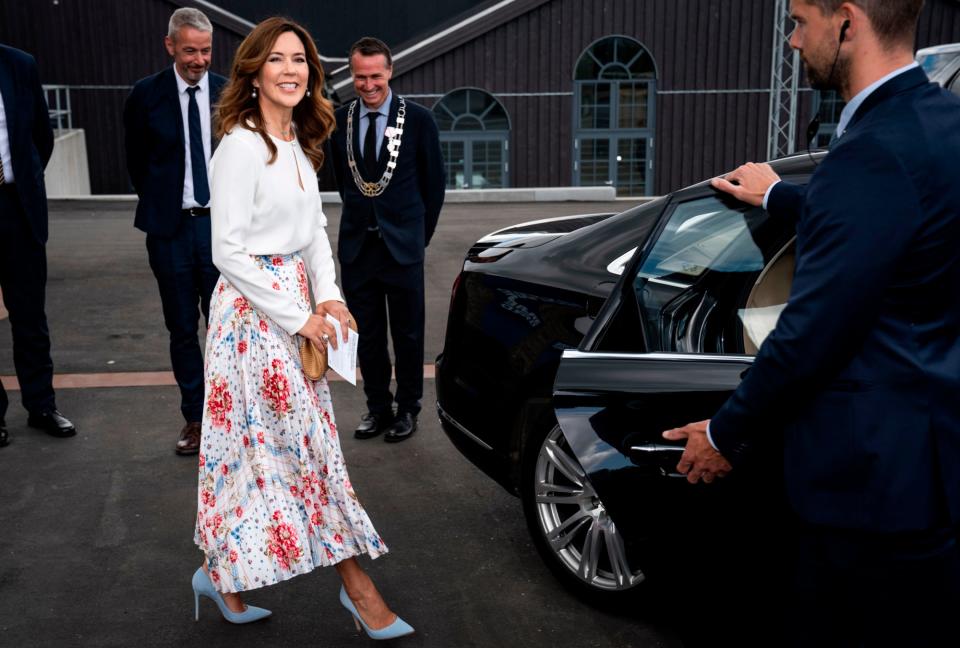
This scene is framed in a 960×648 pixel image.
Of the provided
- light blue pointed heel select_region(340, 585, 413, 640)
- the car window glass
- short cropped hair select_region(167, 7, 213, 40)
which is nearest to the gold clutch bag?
light blue pointed heel select_region(340, 585, 413, 640)

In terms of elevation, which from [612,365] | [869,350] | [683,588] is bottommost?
[683,588]

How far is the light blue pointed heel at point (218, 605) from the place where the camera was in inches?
140

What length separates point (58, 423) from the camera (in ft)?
18.5

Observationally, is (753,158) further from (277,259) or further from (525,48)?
(277,259)

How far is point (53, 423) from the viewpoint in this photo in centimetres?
566

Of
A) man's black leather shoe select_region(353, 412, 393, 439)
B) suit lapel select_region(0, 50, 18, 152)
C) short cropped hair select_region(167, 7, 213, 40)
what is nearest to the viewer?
short cropped hair select_region(167, 7, 213, 40)

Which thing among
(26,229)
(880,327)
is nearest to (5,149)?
(26,229)

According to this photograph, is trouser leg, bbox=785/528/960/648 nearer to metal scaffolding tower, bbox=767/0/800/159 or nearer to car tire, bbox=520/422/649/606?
car tire, bbox=520/422/649/606

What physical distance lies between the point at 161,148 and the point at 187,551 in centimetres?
208

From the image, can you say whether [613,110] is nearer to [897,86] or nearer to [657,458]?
[657,458]

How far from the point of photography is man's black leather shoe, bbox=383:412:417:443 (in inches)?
219

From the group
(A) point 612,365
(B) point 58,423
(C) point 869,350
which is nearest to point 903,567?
(C) point 869,350

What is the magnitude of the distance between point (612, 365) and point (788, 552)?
69 cm

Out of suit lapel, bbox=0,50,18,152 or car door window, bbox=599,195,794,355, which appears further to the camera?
suit lapel, bbox=0,50,18,152
